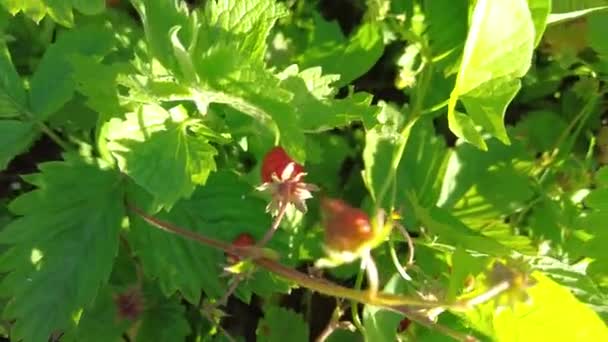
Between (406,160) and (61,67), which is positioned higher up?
Answer: (61,67)

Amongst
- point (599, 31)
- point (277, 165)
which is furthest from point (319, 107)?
point (599, 31)

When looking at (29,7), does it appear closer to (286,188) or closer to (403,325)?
(286,188)

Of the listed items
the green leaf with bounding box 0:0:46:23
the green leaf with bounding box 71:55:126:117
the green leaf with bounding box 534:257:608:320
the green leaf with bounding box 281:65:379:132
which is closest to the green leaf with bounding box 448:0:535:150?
the green leaf with bounding box 281:65:379:132

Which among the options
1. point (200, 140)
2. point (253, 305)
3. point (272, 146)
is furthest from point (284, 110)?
point (253, 305)

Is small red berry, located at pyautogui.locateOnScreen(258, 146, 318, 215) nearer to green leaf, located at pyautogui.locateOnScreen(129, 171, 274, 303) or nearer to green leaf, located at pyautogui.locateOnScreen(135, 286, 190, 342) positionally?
green leaf, located at pyautogui.locateOnScreen(129, 171, 274, 303)

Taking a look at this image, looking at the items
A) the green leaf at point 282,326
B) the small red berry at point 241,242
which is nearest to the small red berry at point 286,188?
the small red berry at point 241,242

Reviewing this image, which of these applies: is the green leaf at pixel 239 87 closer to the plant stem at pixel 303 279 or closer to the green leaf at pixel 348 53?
the plant stem at pixel 303 279
